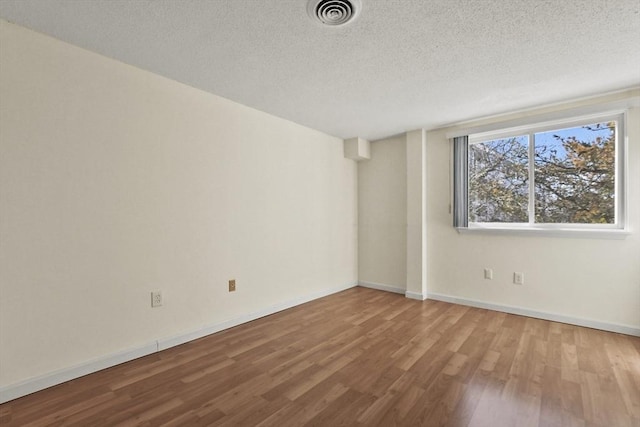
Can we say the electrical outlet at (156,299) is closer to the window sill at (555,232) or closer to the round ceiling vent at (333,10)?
the round ceiling vent at (333,10)

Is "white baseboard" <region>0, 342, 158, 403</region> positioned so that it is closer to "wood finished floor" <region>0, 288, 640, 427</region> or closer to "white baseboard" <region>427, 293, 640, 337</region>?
"wood finished floor" <region>0, 288, 640, 427</region>

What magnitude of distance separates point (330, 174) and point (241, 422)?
3195 millimetres

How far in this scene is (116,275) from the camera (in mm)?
2219

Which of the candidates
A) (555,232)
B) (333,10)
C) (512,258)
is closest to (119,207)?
(333,10)

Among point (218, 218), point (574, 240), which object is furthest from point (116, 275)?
point (574, 240)

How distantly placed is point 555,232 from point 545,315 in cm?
90

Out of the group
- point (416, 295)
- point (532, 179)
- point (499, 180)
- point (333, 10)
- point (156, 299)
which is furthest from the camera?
point (416, 295)

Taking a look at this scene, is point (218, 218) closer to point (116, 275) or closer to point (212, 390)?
point (116, 275)

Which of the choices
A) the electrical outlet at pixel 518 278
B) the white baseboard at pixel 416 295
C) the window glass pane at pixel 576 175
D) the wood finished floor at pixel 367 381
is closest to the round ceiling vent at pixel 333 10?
the wood finished floor at pixel 367 381

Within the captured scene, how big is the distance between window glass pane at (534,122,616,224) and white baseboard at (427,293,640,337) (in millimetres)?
983

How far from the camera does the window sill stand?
2787 mm

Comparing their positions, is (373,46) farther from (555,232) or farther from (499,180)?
(555,232)

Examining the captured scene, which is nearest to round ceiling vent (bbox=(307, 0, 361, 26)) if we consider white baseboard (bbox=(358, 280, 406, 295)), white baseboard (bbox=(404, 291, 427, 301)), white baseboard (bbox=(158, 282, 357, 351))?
white baseboard (bbox=(158, 282, 357, 351))

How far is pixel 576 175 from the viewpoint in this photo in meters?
3.07
